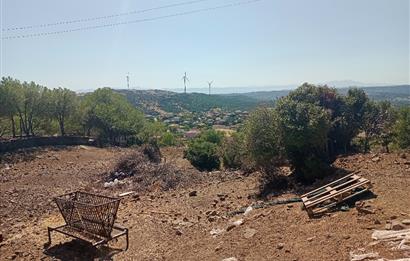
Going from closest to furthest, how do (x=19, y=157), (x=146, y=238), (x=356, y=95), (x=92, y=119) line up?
(x=146, y=238), (x=356, y=95), (x=19, y=157), (x=92, y=119)

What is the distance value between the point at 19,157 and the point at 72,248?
16966 mm

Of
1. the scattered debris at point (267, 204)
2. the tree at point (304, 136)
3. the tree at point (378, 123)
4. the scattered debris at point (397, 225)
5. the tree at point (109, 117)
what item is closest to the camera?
the scattered debris at point (397, 225)

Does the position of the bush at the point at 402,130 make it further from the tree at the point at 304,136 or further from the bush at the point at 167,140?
the bush at the point at 167,140

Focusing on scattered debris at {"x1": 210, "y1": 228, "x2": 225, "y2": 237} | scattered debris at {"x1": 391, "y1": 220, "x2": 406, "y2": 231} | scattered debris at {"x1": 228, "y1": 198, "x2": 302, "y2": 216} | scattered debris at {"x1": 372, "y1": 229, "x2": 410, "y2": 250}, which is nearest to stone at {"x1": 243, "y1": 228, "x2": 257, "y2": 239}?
scattered debris at {"x1": 210, "y1": 228, "x2": 225, "y2": 237}

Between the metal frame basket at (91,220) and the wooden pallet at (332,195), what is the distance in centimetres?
442

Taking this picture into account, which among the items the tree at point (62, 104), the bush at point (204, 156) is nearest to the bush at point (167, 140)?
the tree at point (62, 104)

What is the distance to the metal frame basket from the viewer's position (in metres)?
8.99

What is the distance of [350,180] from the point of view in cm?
1009

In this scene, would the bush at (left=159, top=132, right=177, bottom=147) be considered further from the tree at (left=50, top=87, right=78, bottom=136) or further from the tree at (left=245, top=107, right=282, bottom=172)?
the tree at (left=245, top=107, right=282, bottom=172)

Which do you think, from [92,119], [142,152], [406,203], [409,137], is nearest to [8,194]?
[142,152]

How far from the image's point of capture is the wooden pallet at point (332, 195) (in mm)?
8930

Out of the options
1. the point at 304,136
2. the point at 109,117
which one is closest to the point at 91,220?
the point at 304,136

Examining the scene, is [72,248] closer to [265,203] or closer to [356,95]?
[265,203]

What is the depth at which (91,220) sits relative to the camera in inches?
366
